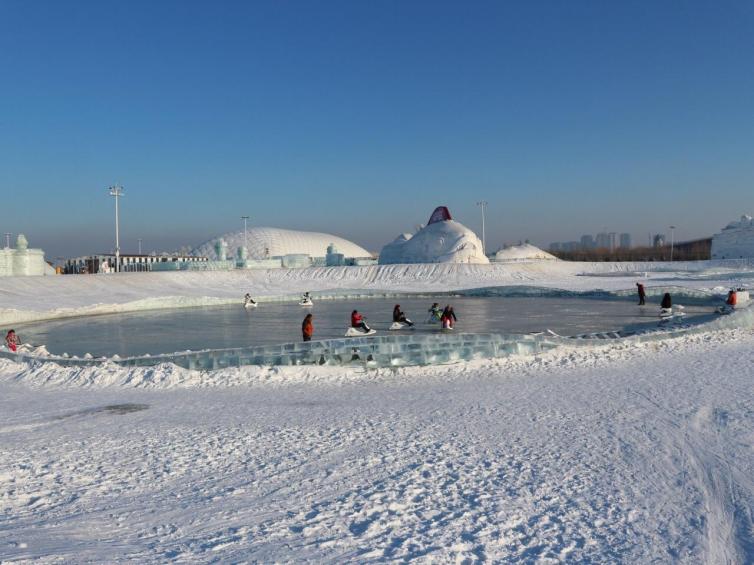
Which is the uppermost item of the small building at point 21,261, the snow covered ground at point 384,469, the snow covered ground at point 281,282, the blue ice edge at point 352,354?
the small building at point 21,261

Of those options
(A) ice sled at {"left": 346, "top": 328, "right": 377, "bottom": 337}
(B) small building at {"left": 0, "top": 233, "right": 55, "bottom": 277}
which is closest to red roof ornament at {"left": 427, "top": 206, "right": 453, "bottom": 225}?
(B) small building at {"left": 0, "top": 233, "right": 55, "bottom": 277}

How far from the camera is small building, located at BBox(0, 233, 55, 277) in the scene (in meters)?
30.4

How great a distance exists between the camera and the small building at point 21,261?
30.4 meters

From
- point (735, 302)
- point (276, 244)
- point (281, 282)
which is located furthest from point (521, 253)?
point (735, 302)

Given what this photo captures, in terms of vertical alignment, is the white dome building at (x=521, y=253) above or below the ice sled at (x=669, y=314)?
above

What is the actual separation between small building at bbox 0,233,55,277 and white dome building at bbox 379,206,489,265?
32.0m

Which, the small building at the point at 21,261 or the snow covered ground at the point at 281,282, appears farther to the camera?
the small building at the point at 21,261

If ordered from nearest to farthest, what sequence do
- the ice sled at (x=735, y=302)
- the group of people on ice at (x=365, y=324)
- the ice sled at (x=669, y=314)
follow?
the group of people on ice at (x=365, y=324) → the ice sled at (x=669, y=314) → the ice sled at (x=735, y=302)

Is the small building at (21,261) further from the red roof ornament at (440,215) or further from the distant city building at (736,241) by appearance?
the distant city building at (736,241)

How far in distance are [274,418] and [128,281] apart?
1064 inches

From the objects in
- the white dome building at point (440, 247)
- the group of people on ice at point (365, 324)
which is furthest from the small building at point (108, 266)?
the group of people on ice at point (365, 324)

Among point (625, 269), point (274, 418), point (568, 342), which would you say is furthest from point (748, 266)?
point (274, 418)

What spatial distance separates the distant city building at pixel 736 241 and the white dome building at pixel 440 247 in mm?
28360

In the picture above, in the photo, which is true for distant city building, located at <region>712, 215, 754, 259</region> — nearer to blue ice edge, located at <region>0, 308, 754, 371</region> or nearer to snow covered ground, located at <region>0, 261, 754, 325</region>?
snow covered ground, located at <region>0, 261, 754, 325</region>
